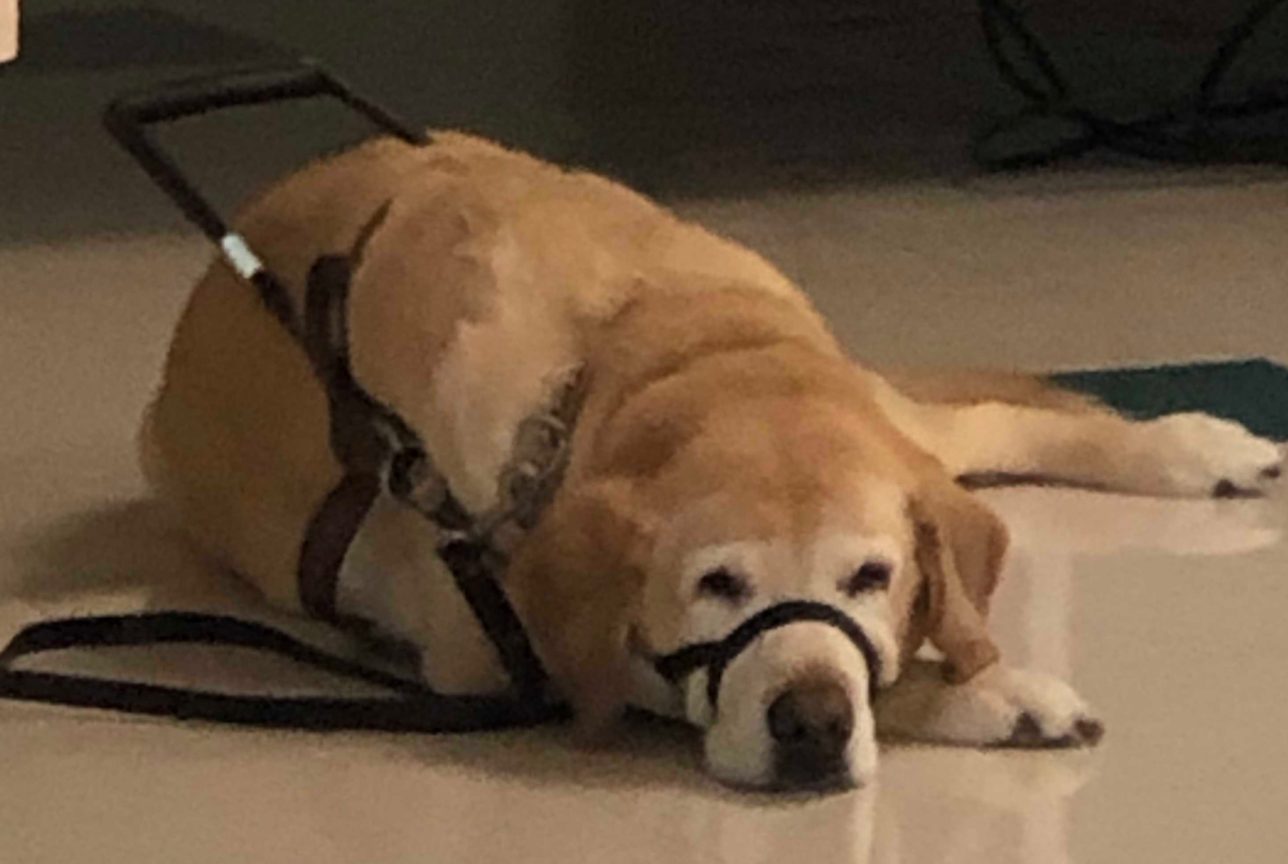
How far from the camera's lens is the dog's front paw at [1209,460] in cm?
185

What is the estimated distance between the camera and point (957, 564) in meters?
1.39

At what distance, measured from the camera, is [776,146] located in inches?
132

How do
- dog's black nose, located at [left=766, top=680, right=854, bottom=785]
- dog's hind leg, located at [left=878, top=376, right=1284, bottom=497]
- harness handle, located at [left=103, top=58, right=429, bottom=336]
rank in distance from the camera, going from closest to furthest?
dog's black nose, located at [left=766, top=680, right=854, bottom=785], harness handle, located at [left=103, top=58, right=429, bottom=336], dog's hind leg, located at [left=878, top=376, right=1284, bottom=497]

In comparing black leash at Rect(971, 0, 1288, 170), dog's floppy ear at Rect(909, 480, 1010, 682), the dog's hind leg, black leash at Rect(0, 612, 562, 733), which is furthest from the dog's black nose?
black leash at Rect(971, 0, 1288, 170)

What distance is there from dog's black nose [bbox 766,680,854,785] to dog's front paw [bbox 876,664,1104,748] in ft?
0.31

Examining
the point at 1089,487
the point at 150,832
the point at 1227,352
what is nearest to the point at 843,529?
the point at 150,832

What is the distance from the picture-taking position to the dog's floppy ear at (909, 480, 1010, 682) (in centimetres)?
138

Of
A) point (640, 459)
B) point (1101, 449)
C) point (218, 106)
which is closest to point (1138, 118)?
point (1101, 449)

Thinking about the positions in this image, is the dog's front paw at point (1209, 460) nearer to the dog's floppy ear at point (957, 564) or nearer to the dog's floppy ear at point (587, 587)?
the dog's floppy ear at point (957, 564)

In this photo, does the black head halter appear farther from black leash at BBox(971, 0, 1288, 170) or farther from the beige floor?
black leash at BBox(971, 0, 1288, 170)

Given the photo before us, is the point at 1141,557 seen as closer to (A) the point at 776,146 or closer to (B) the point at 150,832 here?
(B) the point at 150,832

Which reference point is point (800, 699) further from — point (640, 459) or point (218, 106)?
point (218, 106)

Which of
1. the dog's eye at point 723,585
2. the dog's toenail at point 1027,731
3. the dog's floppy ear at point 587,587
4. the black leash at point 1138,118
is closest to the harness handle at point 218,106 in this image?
the dog's floppy ear at point 587,587

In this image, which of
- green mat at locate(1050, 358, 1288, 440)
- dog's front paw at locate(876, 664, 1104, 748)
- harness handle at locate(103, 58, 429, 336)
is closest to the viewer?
dog's front paw at locate(876, 664, 1104, 748)
